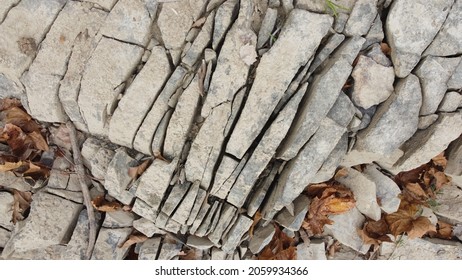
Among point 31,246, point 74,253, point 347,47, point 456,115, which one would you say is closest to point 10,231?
point 31,246

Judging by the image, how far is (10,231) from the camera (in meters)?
4.17

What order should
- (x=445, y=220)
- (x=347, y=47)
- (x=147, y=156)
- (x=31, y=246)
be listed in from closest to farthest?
(x=347, y=47) → (x=147, y=156) → (x=31, y=246) → (x=445, y=220)

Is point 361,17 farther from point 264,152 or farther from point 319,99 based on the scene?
point 264,152

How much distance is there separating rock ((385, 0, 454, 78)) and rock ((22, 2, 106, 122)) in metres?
2.50

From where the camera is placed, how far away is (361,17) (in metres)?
3.29

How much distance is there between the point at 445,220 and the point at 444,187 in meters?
0.41

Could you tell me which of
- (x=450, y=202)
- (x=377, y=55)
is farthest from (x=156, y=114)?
(x=450, y=202)

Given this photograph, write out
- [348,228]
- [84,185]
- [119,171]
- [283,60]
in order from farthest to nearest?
1. [348,228]
2. [84,185]
3. [119,171]
4. [283,60]

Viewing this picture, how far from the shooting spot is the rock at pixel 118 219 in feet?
13.1

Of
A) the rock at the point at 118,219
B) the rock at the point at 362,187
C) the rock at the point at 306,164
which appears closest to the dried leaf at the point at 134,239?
the rock at the point at 118,219

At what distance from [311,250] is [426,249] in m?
1.28

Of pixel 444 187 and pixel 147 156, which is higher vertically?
pixel 444 187

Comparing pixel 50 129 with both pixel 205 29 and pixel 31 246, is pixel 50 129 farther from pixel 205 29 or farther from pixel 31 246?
pixel 205 29
